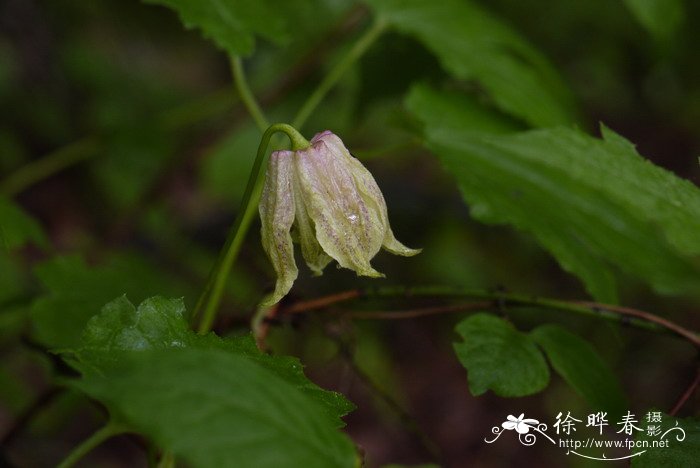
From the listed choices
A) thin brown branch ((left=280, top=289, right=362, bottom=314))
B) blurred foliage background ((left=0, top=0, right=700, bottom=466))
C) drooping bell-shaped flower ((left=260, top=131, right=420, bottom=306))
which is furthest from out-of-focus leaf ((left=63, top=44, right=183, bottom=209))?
drooping bell-shaped flower ((left=260, top=131, right=420, bottom=306))

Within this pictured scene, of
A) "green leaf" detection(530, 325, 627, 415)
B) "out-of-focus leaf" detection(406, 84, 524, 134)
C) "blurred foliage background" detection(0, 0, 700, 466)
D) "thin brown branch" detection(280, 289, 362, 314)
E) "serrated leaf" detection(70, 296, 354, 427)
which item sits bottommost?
"blurred foliage background" detection(0, 0, 700, 466)

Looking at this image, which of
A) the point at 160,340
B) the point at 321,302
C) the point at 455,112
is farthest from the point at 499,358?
the point at 455,112

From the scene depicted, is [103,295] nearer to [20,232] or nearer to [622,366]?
[20,232]

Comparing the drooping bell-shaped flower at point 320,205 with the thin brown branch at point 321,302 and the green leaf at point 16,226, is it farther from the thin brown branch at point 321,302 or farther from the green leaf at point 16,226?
the green leaf at point 16,226

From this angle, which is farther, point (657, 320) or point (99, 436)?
point (657, 320)

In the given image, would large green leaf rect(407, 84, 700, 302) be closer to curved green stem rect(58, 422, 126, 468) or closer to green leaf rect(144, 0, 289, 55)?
green leaf rect(144, 0, 289, 55)

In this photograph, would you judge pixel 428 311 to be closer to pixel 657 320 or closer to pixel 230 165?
pixel 657 320
